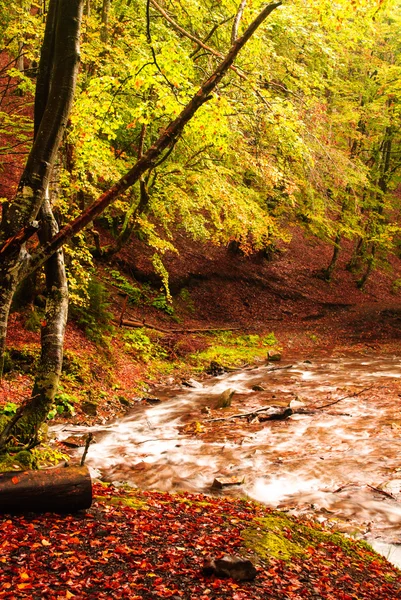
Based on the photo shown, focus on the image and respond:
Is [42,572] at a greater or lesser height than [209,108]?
lesser

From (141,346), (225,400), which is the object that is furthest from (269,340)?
(225,400)

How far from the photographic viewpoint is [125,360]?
12891 millimetres

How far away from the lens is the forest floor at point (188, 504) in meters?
3.72

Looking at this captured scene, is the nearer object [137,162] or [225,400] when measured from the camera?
[137,162]

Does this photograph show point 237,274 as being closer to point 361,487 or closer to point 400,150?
point 400,150

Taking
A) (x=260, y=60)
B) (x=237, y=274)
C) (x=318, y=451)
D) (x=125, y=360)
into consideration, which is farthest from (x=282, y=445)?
(x=237, y=274)

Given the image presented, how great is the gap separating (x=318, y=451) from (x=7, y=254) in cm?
623

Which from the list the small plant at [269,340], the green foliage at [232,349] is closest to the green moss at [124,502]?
the green foliage at [232,349]

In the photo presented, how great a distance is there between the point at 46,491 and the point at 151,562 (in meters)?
1.16

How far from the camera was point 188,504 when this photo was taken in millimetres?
5699

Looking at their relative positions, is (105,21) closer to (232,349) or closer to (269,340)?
(232,349)

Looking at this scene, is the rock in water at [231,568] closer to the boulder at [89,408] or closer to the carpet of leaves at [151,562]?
the carpet of leaves at [151,562]

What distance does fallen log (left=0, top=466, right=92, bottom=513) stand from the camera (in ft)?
14.1

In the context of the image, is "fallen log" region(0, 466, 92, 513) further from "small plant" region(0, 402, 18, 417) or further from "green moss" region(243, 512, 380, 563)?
"small plant" region(0, 402, 18, 417)
